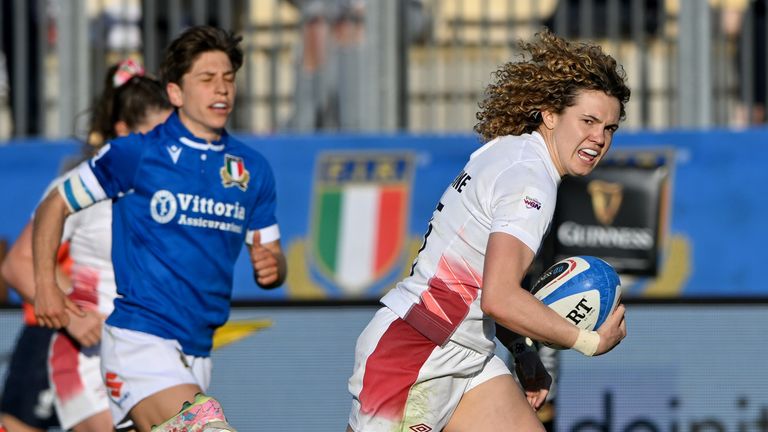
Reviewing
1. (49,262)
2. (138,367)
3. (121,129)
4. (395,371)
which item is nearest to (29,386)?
(121,129)

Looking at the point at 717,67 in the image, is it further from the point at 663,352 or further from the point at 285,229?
the point at 285,229

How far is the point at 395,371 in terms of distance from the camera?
451 centimetres

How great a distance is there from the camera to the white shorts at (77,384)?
236 inches

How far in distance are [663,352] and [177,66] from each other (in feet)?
10.7

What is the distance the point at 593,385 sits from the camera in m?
7.46

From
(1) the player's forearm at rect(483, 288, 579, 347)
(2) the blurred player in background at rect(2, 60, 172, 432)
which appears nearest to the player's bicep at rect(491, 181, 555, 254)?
(1) the player's forearm at rect(483, 288, 579, 347)

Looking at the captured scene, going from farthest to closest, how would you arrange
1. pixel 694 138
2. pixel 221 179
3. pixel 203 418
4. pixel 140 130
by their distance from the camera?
pixel 694 138, pixel 140 130, pixel 221 179, pixel 203 418

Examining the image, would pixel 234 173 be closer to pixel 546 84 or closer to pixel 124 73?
pixel 124 73

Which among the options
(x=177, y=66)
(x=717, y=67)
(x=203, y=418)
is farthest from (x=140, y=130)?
(x=717, y=67)

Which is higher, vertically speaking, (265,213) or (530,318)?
(265,213)

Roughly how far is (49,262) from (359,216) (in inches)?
125

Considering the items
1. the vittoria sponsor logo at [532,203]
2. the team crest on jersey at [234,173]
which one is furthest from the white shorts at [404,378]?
the team crest on jersey at [234,173]

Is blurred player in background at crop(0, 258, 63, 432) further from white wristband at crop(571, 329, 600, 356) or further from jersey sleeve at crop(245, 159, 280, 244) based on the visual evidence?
white wristband at crop(571, 329, 600, 356)

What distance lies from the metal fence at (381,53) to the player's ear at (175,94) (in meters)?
3.52
